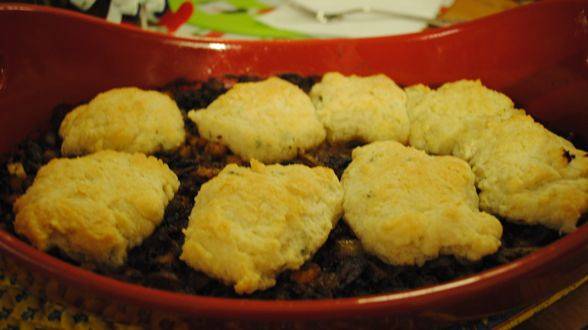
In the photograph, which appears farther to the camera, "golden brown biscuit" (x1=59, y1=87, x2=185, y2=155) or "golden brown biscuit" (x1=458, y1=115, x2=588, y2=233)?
"golden brown biscuit" (x1=59, y1=87, x2=185, y2=155)

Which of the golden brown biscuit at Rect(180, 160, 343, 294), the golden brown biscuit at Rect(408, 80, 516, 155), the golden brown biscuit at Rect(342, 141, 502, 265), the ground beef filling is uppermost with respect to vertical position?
the golden brown biscuit at Rect(408, 80, 516, 155)

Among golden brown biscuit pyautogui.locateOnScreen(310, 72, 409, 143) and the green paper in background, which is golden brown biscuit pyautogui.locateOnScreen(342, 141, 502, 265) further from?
the green paper in background

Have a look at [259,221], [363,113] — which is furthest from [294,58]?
[259,221]

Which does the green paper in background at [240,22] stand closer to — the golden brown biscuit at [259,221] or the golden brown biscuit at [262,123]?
the golden brown biscuit at [262,123]

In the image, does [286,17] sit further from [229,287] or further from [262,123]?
[229,287]

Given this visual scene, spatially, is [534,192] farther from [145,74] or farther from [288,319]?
[145,74]

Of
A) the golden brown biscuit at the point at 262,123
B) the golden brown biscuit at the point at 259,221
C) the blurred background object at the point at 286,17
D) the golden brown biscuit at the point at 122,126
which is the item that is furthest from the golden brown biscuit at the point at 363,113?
the blurred background object at the point at 286,17

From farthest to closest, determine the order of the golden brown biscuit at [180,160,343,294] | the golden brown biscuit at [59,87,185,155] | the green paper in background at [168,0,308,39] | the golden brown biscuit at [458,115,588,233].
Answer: the green paper in background at [168,0,308,39]
the golden brown biscuit at [59,87,185,155]
the golden brown biscuit at [458,115,588,233]
the golden brown biscuit at [180,160,343,294]

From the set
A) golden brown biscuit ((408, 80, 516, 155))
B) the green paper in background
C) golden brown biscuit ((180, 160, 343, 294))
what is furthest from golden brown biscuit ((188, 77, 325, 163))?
the green paper in background
